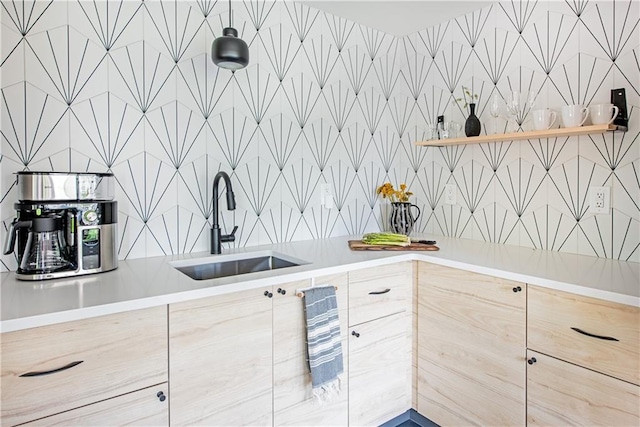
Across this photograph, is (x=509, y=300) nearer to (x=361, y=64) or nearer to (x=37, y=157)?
(x=361, y=64)

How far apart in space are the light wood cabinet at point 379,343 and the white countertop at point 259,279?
3.8 inches

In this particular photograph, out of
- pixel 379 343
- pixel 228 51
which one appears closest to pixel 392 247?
pixel 379 343

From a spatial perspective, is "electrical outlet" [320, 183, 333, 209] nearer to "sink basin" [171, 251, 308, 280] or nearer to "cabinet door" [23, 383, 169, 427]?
"sink basin" [171, 251, 308, 280]

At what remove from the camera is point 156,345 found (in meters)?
1.22

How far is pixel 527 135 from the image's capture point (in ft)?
6.08

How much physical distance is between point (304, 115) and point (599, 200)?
1554 millimetres

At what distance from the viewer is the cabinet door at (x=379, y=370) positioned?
5.73 feet

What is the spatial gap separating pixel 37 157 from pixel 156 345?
3.12 ft

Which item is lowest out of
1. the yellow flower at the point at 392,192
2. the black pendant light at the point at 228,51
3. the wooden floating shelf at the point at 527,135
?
the yellow flower at the point at 392,192

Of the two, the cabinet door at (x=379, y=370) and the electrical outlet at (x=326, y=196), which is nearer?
the cabinet door at (x=379, y=370)

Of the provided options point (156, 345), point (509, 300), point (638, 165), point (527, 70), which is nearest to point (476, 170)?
point (527, 70)

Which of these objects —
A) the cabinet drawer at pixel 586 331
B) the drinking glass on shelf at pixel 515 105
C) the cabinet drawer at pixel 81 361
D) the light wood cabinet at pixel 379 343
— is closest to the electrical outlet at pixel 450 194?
the drinking glass on shelf at pixel 515 105

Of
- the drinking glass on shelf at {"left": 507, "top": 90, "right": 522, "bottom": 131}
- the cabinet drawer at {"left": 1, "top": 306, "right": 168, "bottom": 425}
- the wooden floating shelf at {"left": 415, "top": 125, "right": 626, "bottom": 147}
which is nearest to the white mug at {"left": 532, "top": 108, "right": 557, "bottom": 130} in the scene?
the wooden floating shelf at {"left": 415, "top": 125, "right": 626, "bottom": 147}

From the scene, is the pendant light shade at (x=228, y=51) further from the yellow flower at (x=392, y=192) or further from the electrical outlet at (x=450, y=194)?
the electrical outlet at (x=450, y=194)
